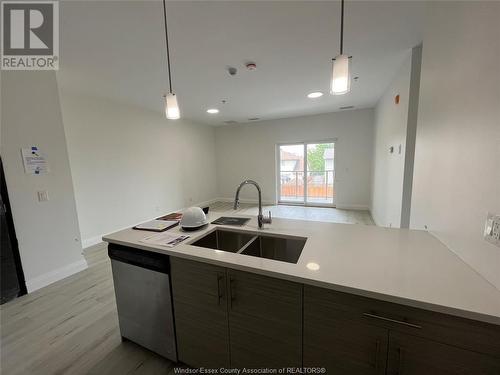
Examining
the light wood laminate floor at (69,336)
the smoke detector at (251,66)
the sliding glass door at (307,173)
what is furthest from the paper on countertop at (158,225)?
the sliding glass door at (307,173)

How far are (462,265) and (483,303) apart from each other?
0.33 meters

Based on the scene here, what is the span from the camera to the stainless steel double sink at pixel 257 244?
5.20 feet

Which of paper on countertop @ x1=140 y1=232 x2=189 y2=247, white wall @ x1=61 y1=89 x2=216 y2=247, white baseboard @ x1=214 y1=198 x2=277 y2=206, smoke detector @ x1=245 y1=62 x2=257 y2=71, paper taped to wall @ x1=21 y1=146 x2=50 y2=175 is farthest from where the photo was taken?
white baseboard @ x1=214 y1=198 x2=277 y2=206

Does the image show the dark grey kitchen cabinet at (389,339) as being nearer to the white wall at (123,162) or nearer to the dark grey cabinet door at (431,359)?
the dark grey cabinet door at (431,359)

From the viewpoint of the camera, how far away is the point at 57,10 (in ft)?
5.11

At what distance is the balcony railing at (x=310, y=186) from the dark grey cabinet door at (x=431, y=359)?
5.20 meters

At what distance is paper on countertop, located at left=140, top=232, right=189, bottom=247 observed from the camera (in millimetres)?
1344

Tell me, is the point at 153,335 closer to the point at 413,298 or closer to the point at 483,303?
the point at 413,298

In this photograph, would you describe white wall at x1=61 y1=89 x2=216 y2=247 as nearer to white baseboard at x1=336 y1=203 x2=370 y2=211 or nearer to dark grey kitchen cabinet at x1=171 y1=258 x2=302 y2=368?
dark grey kitchen cabinet at x1=171 y1=258 x2=302 y2=368

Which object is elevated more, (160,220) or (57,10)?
(57,10)

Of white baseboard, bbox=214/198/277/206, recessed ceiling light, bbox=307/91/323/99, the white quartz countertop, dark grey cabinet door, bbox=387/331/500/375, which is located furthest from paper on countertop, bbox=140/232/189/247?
white baseboard, bbox=214/198/277/206

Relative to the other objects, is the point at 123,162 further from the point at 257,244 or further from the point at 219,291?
the point at 219,291

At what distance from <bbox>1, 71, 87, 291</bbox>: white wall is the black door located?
0.04m

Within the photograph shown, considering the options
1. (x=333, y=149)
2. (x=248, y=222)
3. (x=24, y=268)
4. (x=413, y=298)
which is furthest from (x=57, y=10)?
(x=333, y=149)
